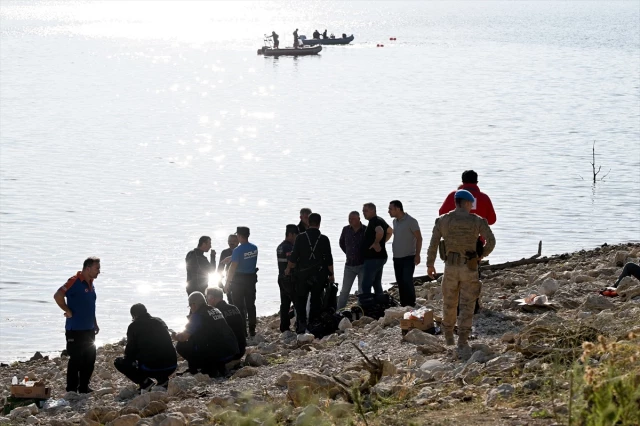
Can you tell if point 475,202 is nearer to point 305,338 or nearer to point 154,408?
point 305,338

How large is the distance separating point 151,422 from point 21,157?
110ft

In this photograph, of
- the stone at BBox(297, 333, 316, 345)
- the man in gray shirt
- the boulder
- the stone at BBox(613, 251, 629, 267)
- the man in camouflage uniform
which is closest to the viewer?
the boulder

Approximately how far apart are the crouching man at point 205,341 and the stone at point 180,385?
0.58 metres

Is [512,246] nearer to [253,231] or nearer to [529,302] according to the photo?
[253,231]

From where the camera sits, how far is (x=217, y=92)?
7500 centimetres

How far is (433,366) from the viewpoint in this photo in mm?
10250

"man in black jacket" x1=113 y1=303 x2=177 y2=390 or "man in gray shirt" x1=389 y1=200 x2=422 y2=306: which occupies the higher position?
"man in gray shirt" x1=389 y1=200 x2=422 y2=306

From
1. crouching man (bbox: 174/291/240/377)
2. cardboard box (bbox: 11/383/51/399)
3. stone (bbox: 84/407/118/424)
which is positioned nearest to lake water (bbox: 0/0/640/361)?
cardboard box (bbox: 11/383/51/399)

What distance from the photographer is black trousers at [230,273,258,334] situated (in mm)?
14461

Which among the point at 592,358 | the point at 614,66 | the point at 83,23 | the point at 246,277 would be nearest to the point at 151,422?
the point at 592,358

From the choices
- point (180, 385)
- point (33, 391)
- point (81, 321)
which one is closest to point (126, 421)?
point (180, 385)

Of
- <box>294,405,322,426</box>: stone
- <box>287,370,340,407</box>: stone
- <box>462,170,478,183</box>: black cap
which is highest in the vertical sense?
<box>462,170,478,183</box>: black cap

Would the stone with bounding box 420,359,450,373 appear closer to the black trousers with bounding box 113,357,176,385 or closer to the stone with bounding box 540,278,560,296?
the black trousers with bounding box 113,357,176,385

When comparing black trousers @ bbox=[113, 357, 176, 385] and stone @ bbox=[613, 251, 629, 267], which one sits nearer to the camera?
black trousers @ bbox=[113, 357, 176, 385]
